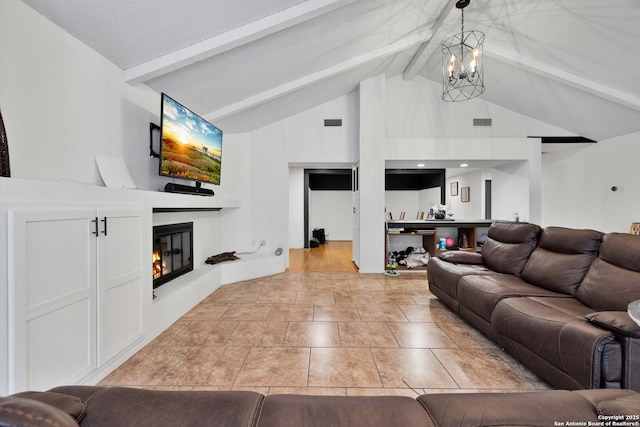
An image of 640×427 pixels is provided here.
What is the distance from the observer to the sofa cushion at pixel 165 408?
0.72 metres

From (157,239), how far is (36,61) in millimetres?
1746

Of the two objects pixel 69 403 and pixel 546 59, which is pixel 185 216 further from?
pixel 546 59

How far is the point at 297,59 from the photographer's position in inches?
136

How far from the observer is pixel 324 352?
2.18 metres

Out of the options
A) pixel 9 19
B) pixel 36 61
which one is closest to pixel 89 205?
pixel 36 61

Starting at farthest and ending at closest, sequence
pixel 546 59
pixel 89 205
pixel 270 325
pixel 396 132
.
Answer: pixel 396 132
pixel 546 59
pixel 270 325
pixel 89 205

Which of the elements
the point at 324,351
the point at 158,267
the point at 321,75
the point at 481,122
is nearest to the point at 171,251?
the point at 158,267

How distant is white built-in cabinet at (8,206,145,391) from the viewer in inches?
50.8

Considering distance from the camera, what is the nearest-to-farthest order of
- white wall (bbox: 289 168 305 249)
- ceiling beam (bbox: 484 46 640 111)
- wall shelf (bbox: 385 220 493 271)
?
ceiling beam (bbox: 484 46 640 111) → wall shelf (bbox: 385 220 493 271) → white wall (bbox: 289 168 305 249)

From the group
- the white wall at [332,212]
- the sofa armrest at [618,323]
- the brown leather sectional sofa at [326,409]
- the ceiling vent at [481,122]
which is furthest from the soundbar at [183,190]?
the white wall at [332,212]

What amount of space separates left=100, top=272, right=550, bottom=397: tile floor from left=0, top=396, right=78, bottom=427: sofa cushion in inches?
54.3

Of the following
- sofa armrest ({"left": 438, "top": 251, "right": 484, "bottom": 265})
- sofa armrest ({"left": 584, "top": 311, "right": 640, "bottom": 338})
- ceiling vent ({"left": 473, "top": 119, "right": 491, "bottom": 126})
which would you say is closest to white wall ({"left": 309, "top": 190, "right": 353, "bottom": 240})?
ceiling vent ({"left": 473, "top": 119, "right": 491, "bottom": 126})

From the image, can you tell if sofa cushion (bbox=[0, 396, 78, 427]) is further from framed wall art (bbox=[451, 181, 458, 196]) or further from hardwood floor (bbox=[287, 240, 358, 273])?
framed wall art (bbox=[451, 181, 458, 196])

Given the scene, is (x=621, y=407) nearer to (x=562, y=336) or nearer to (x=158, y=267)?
(x=562, y=336)
